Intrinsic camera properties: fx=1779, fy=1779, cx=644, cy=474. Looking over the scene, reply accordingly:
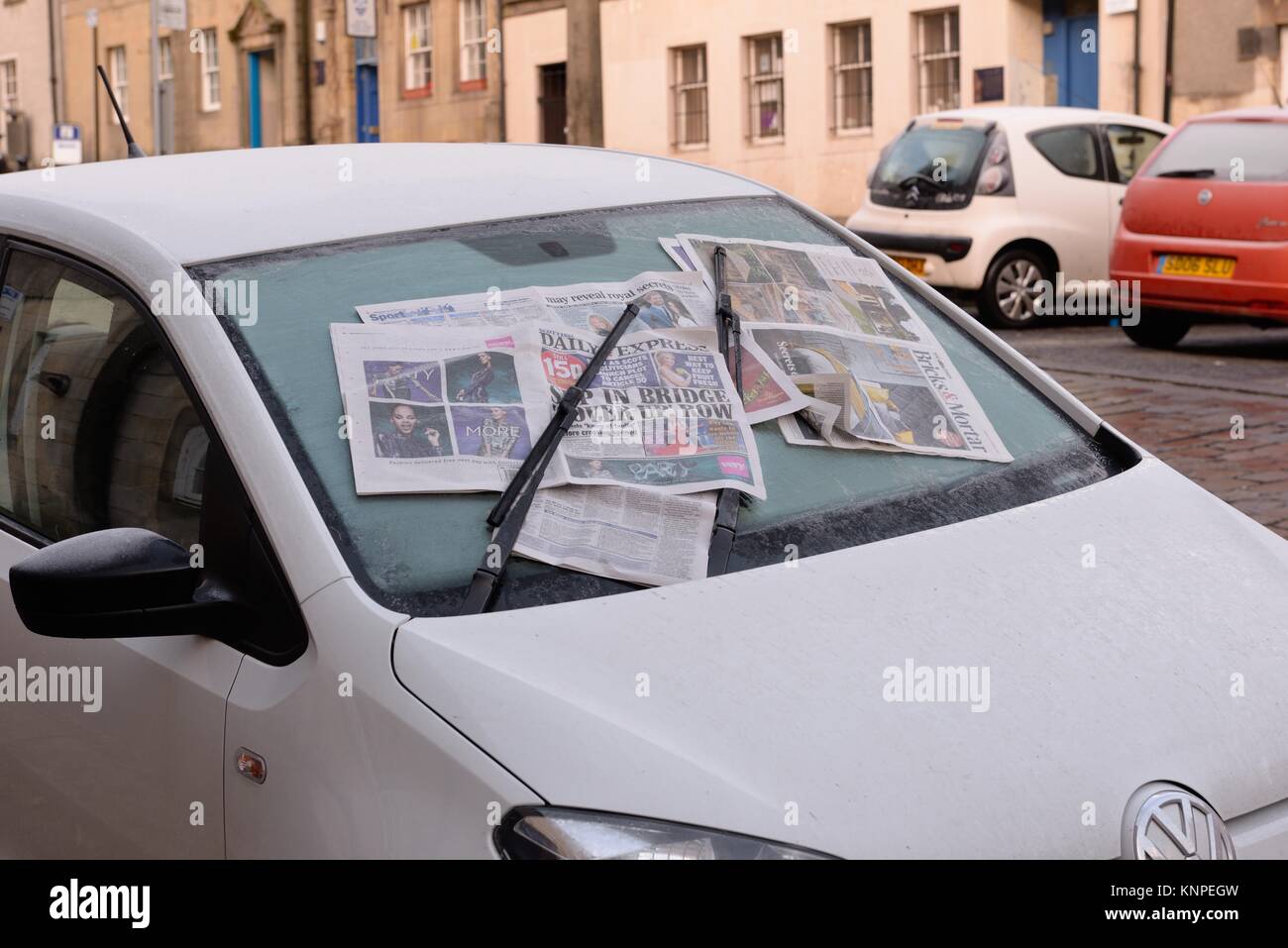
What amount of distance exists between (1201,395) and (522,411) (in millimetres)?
7931

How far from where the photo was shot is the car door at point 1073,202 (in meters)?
14.7

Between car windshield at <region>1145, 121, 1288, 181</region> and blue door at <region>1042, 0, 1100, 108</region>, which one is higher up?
blue door at <region>1042, 0, 1100, 108</region>

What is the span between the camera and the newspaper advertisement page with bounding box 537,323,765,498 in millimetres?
2646

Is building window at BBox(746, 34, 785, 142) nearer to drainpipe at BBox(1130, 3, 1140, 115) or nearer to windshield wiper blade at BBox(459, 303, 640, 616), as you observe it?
drainpipe at BBox(1130, 3, 1140, 115)

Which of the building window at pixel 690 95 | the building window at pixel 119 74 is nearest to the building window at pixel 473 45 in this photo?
the building window at pixel 690 95

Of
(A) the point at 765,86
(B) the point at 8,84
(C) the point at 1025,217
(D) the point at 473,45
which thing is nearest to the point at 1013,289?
(C) the point at 1025,217

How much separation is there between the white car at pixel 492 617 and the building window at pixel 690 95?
2604cm

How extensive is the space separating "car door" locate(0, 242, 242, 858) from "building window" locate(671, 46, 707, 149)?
26.1 meters

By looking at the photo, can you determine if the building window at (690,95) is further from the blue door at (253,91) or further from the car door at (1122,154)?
the blue door at (253,91)

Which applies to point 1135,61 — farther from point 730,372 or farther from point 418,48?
point 730,372

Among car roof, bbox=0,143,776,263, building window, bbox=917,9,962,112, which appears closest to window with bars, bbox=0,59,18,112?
building window, bbox=917,9,962,112

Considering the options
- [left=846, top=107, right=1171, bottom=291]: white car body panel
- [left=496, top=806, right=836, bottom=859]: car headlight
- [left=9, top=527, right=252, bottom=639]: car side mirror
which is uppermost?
[left=846, top=107, right=1171, bottom=291]: white car body panel

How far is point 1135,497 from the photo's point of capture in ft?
9.55
